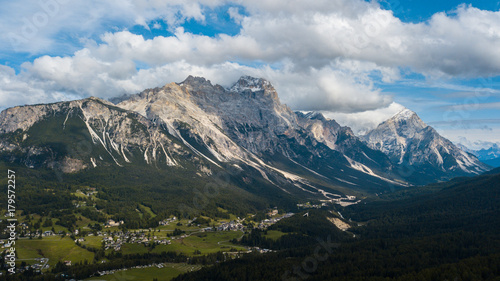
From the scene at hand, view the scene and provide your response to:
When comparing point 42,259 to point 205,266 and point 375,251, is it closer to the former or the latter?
point 205,266

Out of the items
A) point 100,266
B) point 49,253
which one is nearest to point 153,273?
point 100,266

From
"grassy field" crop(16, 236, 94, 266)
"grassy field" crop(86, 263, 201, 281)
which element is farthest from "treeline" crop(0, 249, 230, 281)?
"grassy field" crop(16, 236, 94, 266)

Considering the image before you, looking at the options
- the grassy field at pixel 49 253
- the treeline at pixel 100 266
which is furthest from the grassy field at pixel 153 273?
the grassy field at pixel 49 253

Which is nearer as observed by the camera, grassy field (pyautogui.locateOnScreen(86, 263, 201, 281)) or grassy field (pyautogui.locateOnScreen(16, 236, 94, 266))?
grassy field (pyautogui.locateOnScreen(86, 263, 201, 281))

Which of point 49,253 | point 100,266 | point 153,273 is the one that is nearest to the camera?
point 153,273

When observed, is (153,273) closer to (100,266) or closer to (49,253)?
(100,266)

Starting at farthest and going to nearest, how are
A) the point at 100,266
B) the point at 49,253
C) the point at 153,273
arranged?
1. the point at 49,253
2. the point at 100,266
3. the point at 153,273

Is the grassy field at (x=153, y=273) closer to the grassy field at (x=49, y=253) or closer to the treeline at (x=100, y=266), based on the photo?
the treeline at (x=100, y=266)

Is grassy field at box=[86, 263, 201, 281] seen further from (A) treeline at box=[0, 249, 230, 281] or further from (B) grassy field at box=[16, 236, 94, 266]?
(B) grassy field at box=[16, 236, 94, 266]

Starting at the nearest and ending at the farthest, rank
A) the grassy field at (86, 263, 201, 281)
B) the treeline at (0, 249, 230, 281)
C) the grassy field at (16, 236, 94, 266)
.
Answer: the treeline at (0, 249, 230, 281) → the grassy field at (86, 263, 201, 281) → the grassy field at (16, 236, 94, 266)
